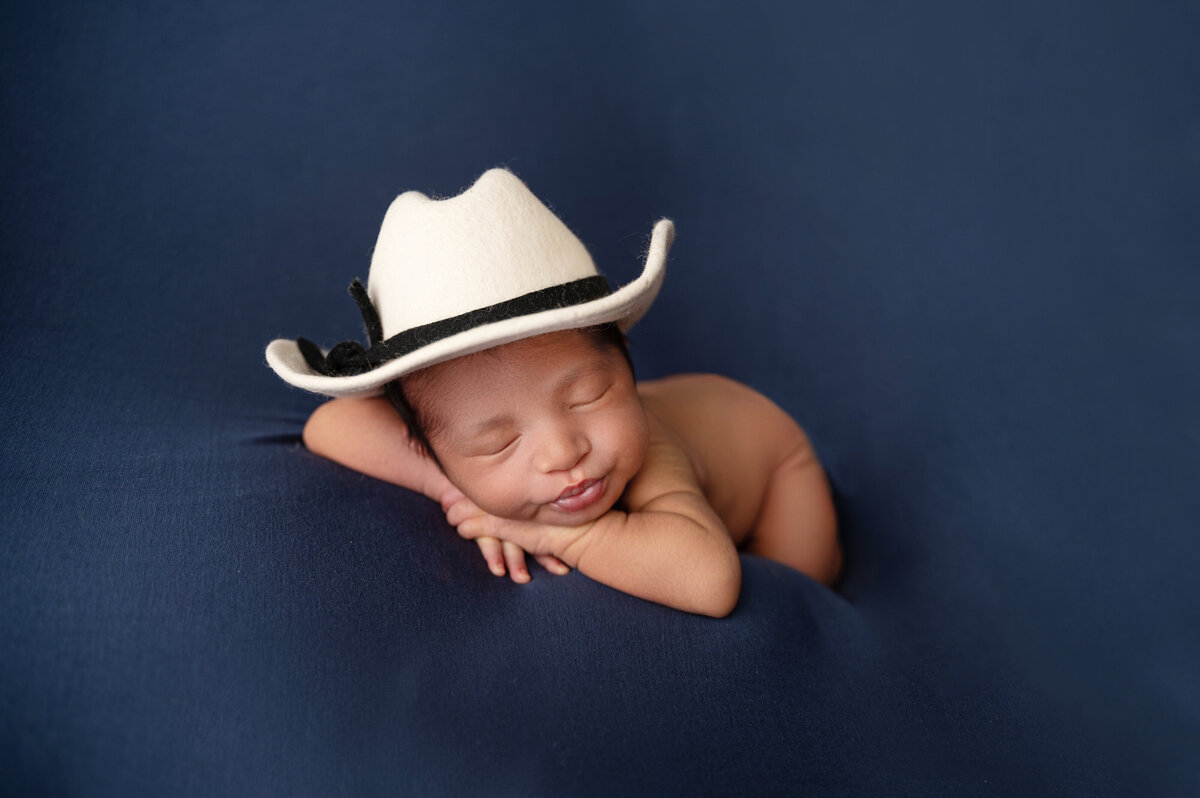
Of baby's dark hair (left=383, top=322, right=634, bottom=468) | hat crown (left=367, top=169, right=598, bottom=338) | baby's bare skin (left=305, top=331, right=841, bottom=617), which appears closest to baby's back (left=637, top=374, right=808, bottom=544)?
baby's bare skin (left=305, top=331, right=841, bottom=617)

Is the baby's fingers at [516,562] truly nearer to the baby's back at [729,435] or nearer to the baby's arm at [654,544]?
the baby's arm at [654,544]

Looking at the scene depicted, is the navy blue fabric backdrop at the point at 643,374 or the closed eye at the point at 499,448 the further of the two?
the closed eye at the point at 499,448

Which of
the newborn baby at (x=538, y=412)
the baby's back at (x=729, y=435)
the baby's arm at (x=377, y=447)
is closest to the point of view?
the newborn baby at (x=538, y=412)

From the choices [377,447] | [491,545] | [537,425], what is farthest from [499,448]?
[377,447]

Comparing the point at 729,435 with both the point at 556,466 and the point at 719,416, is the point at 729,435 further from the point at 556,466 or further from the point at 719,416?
the point at 556,466

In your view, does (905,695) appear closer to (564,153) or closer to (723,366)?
(723,366)

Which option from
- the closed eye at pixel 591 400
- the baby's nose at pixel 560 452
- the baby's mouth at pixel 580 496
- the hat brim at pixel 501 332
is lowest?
the baby's mouth at pixel 580 496

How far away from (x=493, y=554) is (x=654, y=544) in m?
0.24

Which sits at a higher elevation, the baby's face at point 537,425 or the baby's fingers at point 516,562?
the baby's face at point 537,425

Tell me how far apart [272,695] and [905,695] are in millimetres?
814

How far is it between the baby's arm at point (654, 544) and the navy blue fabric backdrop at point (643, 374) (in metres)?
0.04

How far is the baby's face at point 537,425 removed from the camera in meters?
1.13

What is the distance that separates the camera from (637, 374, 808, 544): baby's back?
1.57m

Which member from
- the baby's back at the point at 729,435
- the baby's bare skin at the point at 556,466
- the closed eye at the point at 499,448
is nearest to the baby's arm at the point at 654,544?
the baby's bare skin at the point at 556,466
